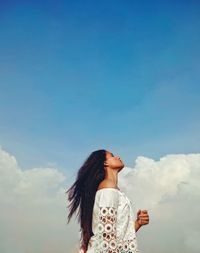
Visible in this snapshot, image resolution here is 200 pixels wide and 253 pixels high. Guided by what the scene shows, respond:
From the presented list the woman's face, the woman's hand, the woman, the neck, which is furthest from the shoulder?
the woman's hand

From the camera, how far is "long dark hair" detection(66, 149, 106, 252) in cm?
896

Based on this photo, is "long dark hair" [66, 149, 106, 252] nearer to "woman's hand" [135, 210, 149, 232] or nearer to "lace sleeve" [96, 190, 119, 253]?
"lace sleeve" [96, 190, 119, 253]

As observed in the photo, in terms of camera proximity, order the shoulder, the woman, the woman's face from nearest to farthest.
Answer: the woman → the shoulder → the woman's face

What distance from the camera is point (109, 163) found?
367 inches

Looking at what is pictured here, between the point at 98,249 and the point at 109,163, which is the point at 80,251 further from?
the point at 109,163

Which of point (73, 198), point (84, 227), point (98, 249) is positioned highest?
point (73, 198)

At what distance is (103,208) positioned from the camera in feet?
28.1

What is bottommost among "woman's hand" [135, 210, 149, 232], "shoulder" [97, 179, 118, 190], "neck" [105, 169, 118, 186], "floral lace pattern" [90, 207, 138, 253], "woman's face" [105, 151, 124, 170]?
"floral lace pattern" [90, 207, 138, 253]

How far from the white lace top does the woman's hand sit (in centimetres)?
17

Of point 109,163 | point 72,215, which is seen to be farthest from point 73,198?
point 109,163

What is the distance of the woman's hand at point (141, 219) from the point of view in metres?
9.12

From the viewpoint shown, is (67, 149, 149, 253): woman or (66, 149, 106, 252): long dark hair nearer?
(67, 149, 149, 253): woman

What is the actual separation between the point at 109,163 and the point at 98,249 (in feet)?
5.27

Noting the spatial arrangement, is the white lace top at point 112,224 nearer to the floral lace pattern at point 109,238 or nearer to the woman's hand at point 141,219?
the floral lace pattern at point 109,238
